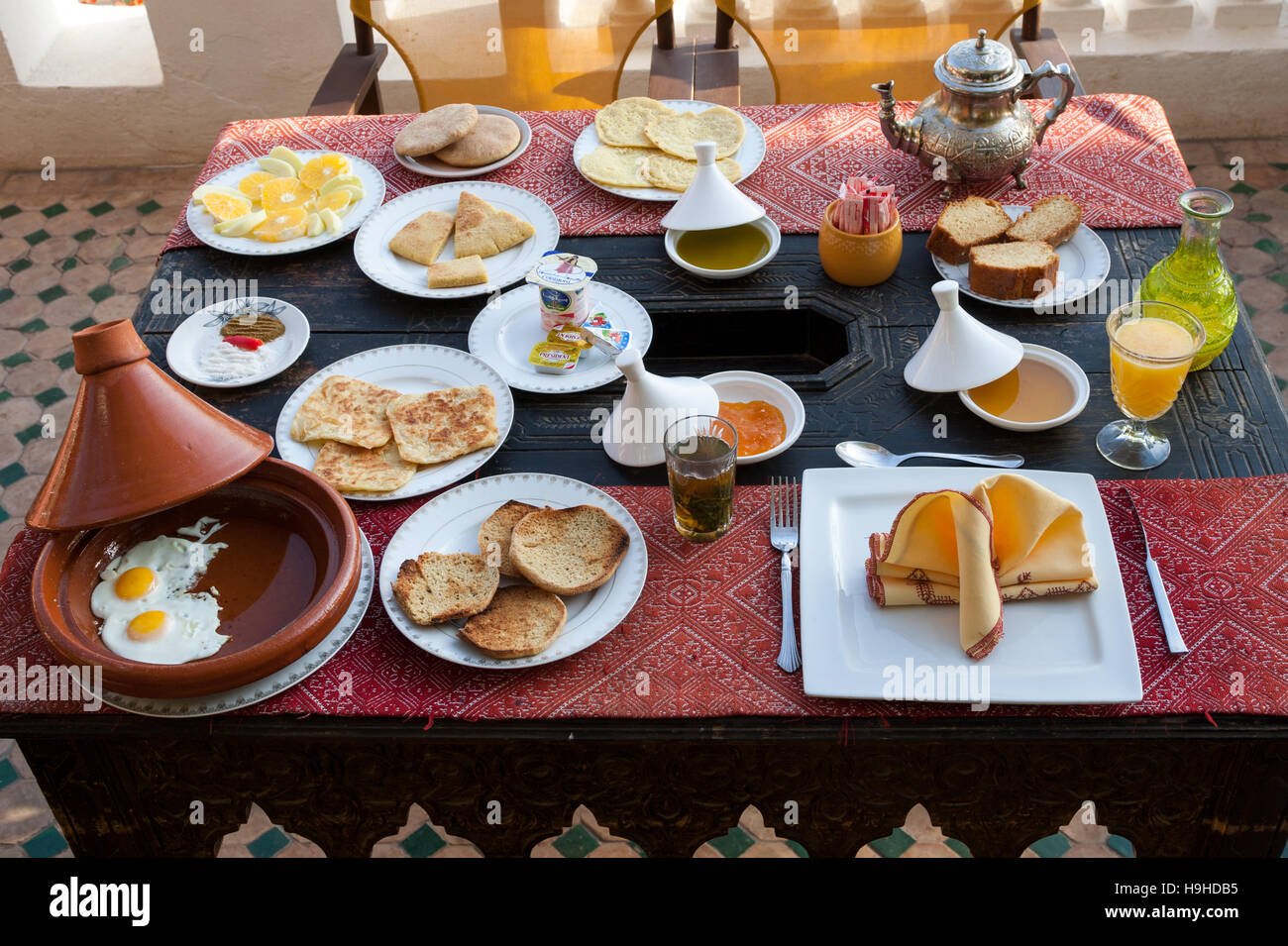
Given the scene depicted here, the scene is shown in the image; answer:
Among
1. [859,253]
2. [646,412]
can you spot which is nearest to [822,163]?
[859,253]

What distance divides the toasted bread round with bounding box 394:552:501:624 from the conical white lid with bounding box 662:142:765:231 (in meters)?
0.87

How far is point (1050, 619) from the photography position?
4.88 ft

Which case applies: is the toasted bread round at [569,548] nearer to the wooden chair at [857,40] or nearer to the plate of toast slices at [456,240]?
the plate of toast slices at [456,240]

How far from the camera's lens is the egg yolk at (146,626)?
1478 millimetres

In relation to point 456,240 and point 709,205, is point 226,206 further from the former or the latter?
point 709,205

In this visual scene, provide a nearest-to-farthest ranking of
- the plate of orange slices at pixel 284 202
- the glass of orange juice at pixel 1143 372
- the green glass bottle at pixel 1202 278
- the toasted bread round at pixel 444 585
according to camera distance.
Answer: the toasted bread round at pixel 444 585 → the glass of orange juice at pixel 1143 372 → the green glass bottle at pixel 1202 278 → the plate of orange slices at pixel 284 202

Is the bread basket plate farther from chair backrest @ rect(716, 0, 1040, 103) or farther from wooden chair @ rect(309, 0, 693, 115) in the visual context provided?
wooden chair @ rect(309, 0, 693, 115)

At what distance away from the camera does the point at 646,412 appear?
174cm

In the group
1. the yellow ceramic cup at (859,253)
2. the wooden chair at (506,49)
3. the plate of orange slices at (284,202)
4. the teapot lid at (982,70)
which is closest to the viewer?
the yellow ceramic cup at (859,253)

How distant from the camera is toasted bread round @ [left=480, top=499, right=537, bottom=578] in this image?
1.59m

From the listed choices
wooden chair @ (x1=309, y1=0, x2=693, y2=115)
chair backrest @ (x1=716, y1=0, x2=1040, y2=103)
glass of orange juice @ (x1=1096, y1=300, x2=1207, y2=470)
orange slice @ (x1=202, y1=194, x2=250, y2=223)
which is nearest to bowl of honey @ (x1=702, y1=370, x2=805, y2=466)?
glass of orange juice @ (x1=1096, y1=300, x2=1207, y2=470)

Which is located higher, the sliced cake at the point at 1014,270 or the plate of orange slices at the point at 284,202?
the plate of orange slices at the point at 284,202

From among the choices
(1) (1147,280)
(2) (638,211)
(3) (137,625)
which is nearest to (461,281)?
(2) (638,211)

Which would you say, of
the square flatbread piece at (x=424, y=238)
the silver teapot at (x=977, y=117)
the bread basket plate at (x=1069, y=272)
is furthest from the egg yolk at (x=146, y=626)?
the silver teapot at (x=977, y=117)
